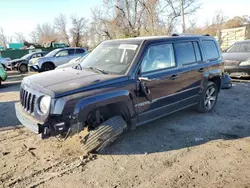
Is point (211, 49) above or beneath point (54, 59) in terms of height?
above

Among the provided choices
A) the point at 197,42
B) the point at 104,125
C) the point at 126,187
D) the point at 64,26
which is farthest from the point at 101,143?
the point at 64,26

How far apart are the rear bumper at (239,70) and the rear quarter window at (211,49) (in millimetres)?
3834

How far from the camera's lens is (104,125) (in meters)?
3.39

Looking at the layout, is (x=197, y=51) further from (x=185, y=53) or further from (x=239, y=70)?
(x=239, y=70)

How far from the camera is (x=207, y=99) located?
540 centimetres

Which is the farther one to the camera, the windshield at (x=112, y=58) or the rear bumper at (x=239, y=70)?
the rear bumper at (x=239, y=70)

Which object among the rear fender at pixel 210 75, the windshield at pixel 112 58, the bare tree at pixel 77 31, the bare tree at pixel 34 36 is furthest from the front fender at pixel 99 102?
the bare tree at pixel 34 36

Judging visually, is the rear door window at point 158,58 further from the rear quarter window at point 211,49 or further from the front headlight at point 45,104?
the front headlight at point 45,104

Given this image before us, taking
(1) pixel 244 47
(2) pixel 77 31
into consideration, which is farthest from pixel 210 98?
(2) pixel 77 31

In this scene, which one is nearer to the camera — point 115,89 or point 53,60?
point 115,89

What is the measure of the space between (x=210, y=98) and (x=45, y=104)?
13.4ft

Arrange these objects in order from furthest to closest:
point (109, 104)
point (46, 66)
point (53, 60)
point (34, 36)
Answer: point (34, 36)
point (53, 60)
point (46, 66)
point (109, 104)

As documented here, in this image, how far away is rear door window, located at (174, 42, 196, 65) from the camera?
14.3 ft

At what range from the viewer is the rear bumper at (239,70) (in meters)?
8.59
